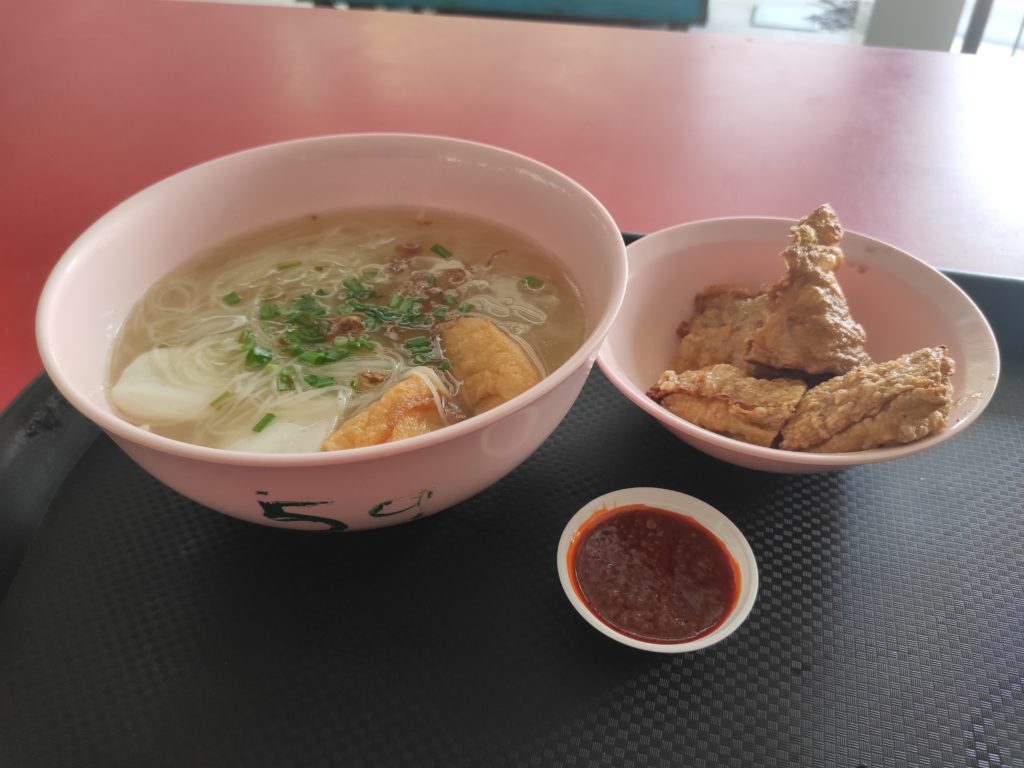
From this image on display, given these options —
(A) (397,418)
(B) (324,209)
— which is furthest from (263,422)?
(B) (324,209)

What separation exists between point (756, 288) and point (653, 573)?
2.81ft

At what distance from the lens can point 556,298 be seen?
1.43 meters

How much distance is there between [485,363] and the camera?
1259mm

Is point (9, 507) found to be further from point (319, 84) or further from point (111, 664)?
point (319, 84)

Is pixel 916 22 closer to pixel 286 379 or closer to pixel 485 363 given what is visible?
pixel 485 363

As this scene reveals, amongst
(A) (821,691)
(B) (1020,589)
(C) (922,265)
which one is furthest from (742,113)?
(A) (821,691)

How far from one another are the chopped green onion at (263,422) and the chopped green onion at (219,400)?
9cm

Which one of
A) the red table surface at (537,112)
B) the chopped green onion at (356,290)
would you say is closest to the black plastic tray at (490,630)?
the chopped green onion at (356,290)

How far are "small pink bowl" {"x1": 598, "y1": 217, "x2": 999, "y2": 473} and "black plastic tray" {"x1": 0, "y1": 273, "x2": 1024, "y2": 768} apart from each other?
155mm

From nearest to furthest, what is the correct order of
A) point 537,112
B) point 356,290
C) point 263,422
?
point 263,422
point 356,290
point 537,112

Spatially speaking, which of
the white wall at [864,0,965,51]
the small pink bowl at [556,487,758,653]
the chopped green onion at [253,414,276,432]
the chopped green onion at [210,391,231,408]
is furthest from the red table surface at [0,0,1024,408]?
the white wall at [864,0,965,51]

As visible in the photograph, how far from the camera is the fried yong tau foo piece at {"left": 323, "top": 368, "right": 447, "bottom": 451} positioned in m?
1.08

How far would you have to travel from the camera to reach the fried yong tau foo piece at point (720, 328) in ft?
4.98

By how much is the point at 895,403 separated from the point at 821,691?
1.64 ft
